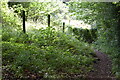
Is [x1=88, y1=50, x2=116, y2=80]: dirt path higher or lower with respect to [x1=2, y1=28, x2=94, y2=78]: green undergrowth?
lower

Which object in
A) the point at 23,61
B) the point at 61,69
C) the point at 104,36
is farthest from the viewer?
the point at 104,36

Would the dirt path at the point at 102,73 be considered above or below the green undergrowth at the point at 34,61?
below

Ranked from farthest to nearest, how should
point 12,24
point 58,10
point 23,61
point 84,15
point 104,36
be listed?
point 58,10 < point 12,24 < point 84,15 < point 104,36 < point 23,61

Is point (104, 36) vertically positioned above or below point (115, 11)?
below

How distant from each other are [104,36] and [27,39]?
2412 mm

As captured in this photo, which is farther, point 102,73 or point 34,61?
point 102,73

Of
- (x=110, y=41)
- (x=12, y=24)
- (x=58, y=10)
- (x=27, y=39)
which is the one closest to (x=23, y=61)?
(x=27, y=39)

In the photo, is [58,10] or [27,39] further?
[58,10]

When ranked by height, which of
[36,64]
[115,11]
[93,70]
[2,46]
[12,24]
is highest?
[115,11]

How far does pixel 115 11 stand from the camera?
13.3ft

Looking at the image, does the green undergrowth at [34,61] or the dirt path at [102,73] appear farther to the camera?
the dirt path at [102,73]

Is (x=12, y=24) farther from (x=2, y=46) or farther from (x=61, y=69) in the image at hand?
(x=61, y=69)

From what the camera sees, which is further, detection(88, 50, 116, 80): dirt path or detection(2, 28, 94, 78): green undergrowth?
detection(88, 50, 116, 80): dirt path

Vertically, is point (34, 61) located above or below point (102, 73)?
above
